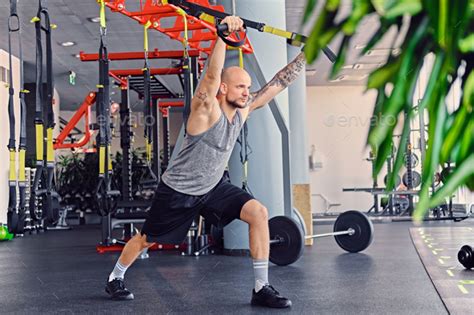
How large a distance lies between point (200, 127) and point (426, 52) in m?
2.03

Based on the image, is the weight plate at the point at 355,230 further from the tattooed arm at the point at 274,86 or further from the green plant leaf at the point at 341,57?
the green plant leaf at the point at 341,57

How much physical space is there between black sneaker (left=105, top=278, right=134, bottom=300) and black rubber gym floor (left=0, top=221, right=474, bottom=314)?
0.04m

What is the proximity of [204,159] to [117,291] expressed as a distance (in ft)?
2.40

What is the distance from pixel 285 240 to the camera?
3.54 metres

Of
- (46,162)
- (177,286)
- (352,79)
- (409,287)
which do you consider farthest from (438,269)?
(352,79)

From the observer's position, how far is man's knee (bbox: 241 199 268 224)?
253cm

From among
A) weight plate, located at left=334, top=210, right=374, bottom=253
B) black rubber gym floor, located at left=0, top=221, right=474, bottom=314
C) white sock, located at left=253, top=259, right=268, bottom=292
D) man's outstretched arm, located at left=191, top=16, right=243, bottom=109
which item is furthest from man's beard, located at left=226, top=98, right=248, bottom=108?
weight plate, located at left=334, top=210, right=374, bottom=253

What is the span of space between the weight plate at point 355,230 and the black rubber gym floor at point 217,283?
0.09 metres

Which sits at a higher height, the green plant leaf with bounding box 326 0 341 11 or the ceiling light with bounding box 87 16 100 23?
the ceiling light with bounding box 87 16 100 23

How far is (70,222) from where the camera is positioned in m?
11.2

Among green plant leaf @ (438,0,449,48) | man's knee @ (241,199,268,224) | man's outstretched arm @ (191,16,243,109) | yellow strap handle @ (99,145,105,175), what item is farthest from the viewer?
yellow strap handle @ (99,145,105,175)

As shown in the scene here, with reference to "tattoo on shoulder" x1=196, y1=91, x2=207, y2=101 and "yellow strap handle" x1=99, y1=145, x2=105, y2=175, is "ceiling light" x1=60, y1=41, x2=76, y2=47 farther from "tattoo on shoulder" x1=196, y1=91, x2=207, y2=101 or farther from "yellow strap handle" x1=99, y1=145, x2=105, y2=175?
"tattoo on shoulder" x1=196, y1=91, x2=207, y2=101

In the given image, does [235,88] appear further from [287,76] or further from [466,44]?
[466,44]

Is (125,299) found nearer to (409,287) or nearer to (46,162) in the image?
(46,162)
